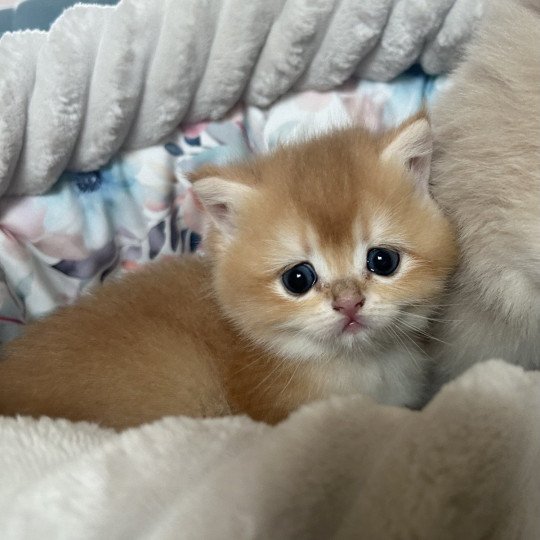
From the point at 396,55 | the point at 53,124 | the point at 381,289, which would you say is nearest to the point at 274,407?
the point at 381,289

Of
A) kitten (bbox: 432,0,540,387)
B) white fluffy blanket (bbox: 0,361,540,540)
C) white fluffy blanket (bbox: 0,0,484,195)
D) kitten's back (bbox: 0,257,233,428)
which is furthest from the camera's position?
white fluffy blanket (bbox: 0,0,484,195)

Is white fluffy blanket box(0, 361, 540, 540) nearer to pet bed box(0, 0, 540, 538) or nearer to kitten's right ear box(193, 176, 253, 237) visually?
pet bed box(0, 0, 540, 538)

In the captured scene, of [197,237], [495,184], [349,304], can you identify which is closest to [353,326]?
[349,304]

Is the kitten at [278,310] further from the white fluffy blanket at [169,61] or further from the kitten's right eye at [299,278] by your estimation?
the white fluffy blanket at [169,61]

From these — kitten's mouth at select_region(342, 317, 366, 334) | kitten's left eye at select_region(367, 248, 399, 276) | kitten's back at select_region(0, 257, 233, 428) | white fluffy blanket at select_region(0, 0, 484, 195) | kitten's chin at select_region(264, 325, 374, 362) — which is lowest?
kitten's back at select_region(0, 257, 233, 428)

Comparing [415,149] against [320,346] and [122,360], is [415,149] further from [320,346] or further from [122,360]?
[122,360]

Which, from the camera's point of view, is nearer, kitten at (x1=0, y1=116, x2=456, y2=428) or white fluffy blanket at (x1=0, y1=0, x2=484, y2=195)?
kitten at (x1=0, y1=116, x2=456, y2=428)

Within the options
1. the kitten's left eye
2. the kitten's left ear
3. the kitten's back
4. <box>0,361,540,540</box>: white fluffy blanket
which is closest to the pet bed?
<box>0,361,540,540</box>: white fluffy blanket

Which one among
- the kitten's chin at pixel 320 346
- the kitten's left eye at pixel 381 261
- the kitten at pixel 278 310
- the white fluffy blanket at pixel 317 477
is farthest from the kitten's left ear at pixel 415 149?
the white fluffy blanket at pixel 317 477
